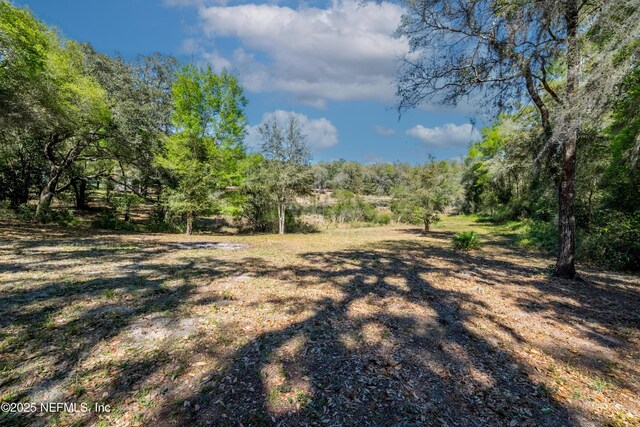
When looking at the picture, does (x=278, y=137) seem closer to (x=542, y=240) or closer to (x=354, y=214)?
(x=354, y=214)

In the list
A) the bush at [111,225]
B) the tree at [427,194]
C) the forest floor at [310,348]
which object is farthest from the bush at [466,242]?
the bush at [111,225]

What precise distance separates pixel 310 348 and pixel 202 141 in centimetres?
1321

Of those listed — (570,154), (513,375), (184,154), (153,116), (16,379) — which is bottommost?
(513,375)

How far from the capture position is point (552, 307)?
503cm

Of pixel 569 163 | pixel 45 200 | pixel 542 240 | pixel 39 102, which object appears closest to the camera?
pixel 569 163

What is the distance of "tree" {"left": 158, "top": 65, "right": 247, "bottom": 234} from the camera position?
13.5 meters

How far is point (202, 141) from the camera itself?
553 inches

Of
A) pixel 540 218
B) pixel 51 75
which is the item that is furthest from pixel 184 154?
pixel 540 218

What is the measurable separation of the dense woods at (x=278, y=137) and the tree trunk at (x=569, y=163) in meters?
0.03

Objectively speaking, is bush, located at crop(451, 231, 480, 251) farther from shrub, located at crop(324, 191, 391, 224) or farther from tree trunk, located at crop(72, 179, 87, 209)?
tree trunk, located at crop(72, 179, 87, 209)

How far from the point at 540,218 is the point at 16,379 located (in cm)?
2387

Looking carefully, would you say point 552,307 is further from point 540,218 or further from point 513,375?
point 540,218

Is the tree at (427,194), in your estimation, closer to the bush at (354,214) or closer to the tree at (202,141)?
the bush at (354,214)

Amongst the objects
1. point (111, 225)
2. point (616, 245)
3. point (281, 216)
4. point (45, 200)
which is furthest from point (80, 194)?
point (616, 245)
